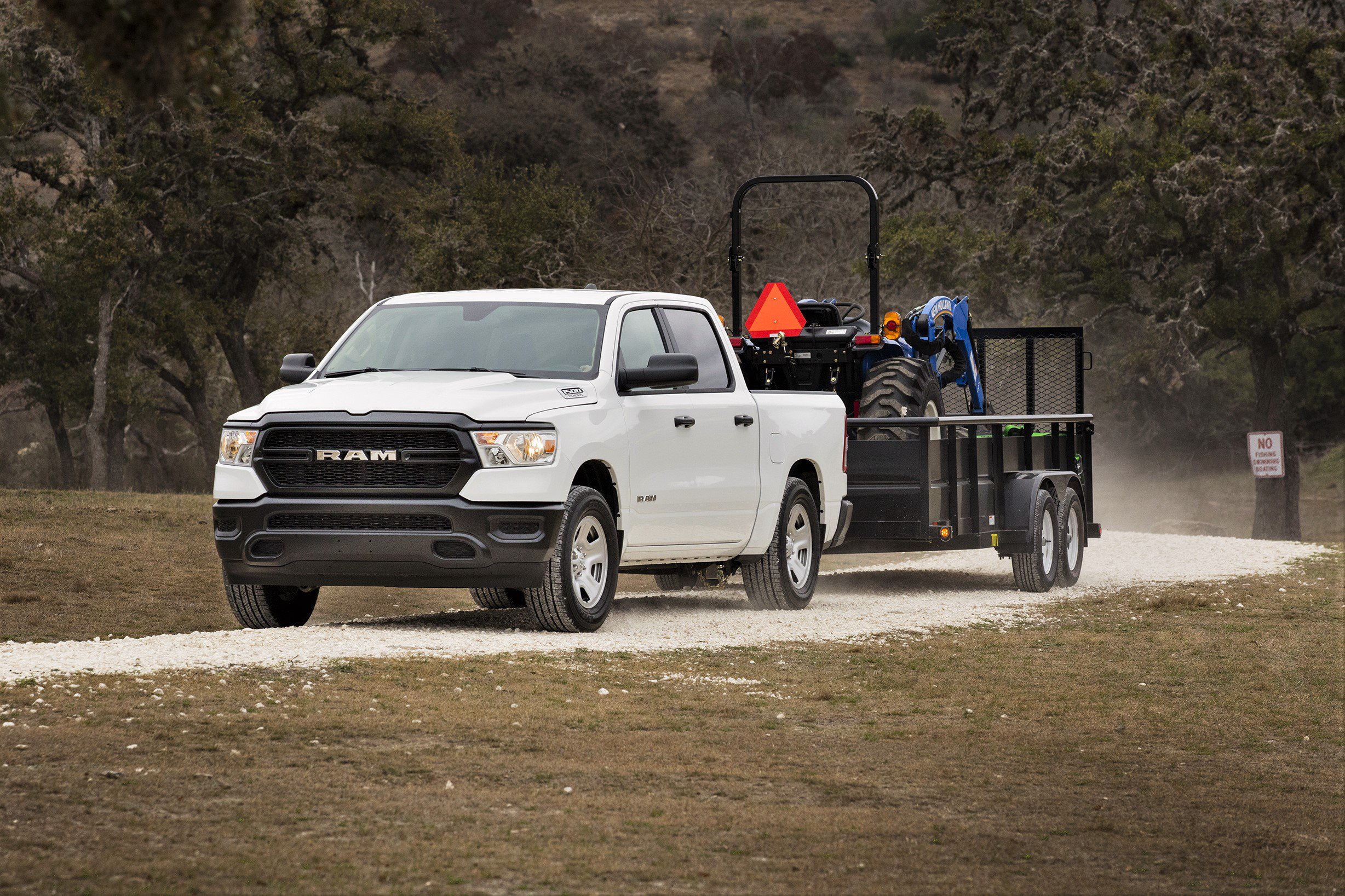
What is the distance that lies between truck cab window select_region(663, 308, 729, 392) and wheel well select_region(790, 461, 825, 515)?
47.5 inches

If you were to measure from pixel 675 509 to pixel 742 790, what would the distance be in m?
4.73

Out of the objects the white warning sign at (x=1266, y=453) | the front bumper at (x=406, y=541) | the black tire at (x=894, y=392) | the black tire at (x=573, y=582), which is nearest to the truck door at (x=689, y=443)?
the black tire at (x=573, y=582)

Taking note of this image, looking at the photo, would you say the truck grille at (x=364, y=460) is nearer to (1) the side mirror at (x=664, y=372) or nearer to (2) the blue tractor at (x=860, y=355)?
(1) the side mirror at (x=664, y=372)

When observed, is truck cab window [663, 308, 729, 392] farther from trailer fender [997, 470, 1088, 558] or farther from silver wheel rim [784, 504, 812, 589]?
trailer fender [997, 470, 1088, 558]

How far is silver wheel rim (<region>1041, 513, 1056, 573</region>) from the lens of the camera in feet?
53.7

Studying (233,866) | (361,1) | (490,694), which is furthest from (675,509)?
(361,1)

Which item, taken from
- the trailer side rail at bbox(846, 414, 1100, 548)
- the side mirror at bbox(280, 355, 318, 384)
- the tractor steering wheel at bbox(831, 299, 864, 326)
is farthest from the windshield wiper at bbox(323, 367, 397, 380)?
the tractor steering wheel at bbox(831, 299, 864, 326)

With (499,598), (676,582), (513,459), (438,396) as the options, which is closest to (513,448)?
(513,459)

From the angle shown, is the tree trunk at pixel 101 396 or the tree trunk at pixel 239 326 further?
the tree trunk at pixel 239 326

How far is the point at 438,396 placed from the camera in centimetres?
1060

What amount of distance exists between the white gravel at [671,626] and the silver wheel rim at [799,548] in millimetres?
269

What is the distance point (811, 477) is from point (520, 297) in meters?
2.97

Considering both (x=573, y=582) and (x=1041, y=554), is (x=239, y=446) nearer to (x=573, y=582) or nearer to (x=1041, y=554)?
(x=573, y=582)

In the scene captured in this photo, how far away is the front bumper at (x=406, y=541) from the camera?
10.4 m
